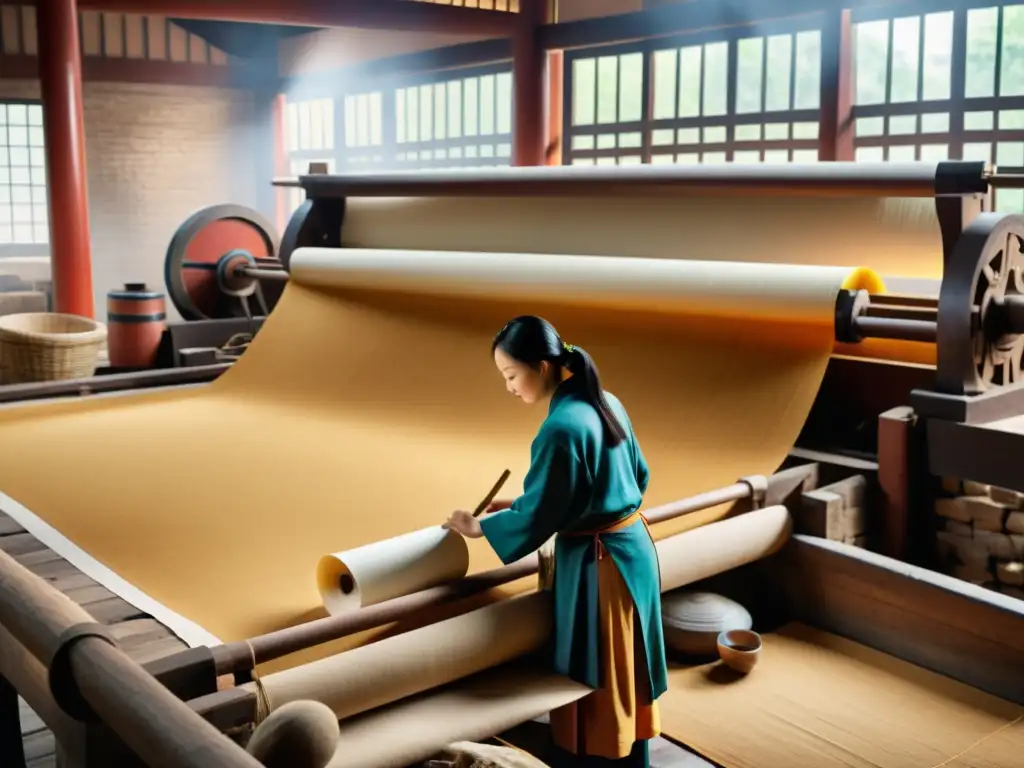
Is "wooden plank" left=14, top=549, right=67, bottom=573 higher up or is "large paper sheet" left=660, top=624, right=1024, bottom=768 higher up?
"wooden plank" left=14, top=549, right=67, bottom=573

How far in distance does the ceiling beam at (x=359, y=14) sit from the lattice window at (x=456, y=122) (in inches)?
43.1

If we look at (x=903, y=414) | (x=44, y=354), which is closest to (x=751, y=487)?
(x=903, y=414)

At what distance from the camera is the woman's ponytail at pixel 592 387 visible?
6.79 feet

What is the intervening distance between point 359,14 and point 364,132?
3.03m

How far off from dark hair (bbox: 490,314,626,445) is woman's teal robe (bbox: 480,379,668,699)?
0.06 feet

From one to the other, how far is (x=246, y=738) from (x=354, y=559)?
454mm

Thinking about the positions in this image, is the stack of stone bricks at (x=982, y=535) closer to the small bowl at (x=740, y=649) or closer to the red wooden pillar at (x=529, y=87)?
the small bowl at (x=740, y=649)

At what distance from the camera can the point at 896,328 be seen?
297 cm

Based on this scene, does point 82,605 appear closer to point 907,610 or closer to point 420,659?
point 420,659

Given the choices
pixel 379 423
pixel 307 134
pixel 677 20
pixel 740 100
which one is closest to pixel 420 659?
pixel 379 423

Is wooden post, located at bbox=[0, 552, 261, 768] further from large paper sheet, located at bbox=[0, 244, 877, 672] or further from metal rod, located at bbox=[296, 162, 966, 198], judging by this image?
metal rod, located at bbox=[296, 162, 966, 198]

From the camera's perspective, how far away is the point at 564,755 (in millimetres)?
2197

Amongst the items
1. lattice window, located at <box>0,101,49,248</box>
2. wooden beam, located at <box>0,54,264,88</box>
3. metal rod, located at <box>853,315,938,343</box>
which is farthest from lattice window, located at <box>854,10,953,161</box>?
lattice window, located at <box>0,101,49,248</box>

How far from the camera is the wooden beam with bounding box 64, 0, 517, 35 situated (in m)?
7.56
